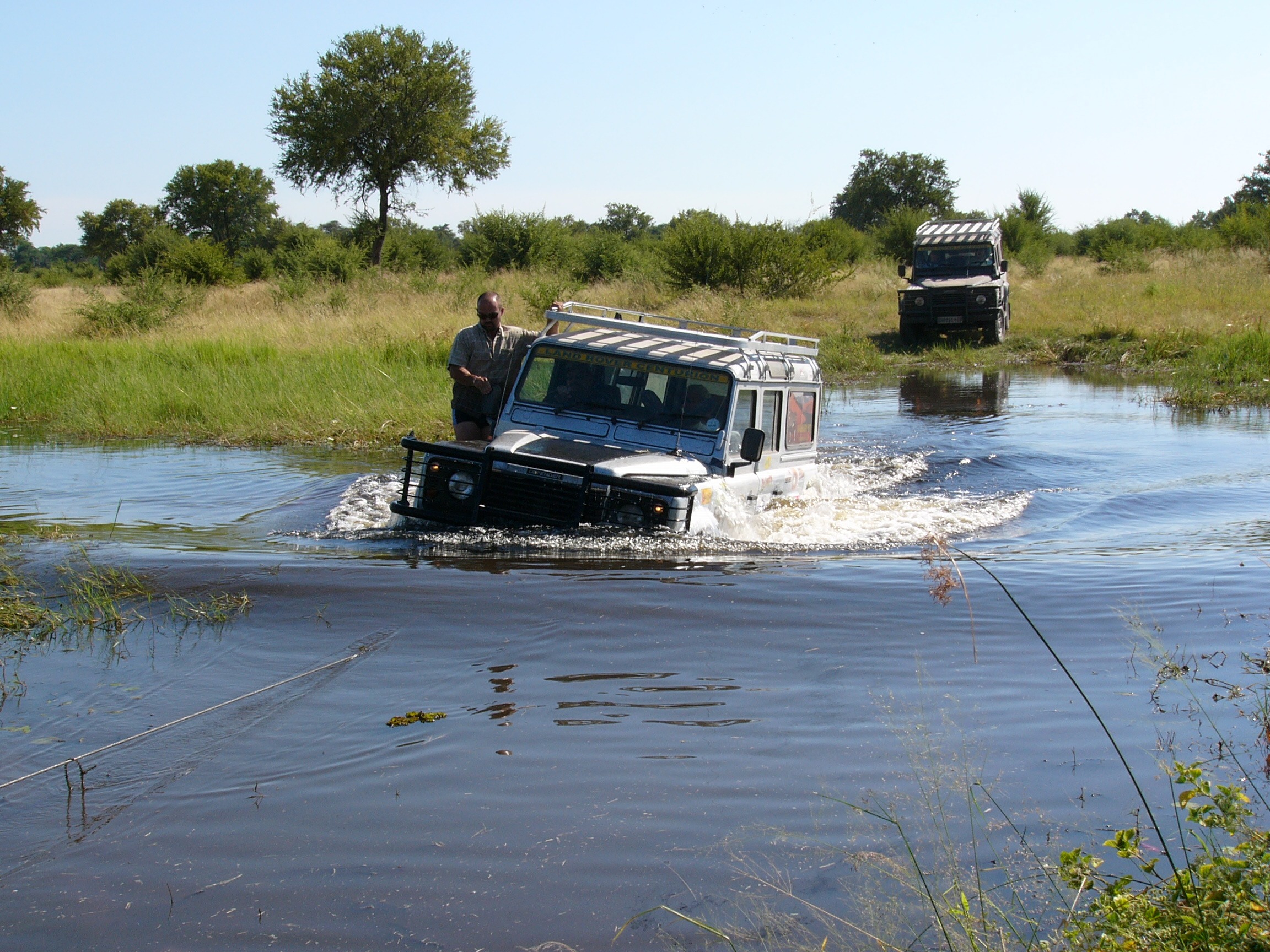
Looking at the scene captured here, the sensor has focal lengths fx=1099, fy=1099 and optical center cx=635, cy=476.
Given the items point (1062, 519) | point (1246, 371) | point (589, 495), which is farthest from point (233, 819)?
point (1246, 371)

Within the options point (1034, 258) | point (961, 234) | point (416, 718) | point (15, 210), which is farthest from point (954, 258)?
point (15, 210)

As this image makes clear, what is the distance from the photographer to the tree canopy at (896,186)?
74625mm

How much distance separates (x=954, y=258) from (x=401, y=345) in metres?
13.6

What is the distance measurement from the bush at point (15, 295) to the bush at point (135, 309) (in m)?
1.76

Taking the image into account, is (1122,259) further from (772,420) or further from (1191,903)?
(1191,903)

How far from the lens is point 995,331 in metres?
24.4

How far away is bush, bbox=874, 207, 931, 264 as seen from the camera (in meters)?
42.3

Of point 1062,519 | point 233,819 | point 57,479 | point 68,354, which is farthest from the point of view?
point 68,354

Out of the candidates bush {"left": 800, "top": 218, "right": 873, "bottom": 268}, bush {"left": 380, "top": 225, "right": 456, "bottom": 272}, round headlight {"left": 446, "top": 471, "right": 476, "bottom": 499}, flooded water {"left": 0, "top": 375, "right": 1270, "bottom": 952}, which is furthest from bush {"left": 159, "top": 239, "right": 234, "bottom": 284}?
round headlight {"left": 446, "top": 471, "right": 476, "bottom": 499}

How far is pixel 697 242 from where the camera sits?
29.9 meters

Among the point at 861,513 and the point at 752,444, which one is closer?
the point at 752,444

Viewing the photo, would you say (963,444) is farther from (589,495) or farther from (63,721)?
(63,721)

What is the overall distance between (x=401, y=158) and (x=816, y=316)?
18833 mm

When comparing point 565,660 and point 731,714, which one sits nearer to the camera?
point 731,714
